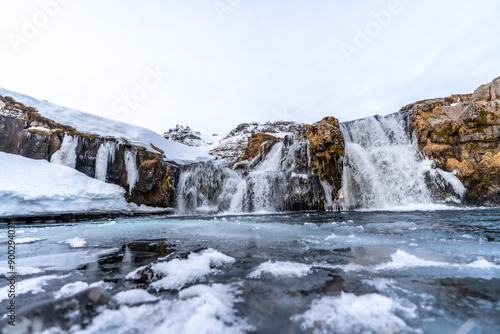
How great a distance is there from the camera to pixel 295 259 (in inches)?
145

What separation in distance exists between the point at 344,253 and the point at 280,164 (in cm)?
1596

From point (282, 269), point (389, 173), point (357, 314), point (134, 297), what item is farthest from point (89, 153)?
point (389, 173)

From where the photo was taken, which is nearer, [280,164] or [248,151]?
[280,164]

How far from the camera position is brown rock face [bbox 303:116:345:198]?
666 inches

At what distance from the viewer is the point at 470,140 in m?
15.9

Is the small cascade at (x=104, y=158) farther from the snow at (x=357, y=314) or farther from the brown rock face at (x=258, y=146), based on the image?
the snow at (x=357, y=314)

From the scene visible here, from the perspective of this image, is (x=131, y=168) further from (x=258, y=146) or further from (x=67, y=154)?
(x=258, y=146)

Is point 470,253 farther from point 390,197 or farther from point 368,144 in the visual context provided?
point 368,144

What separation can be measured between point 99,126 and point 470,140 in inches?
1397

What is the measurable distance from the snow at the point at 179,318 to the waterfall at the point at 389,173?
1638cm

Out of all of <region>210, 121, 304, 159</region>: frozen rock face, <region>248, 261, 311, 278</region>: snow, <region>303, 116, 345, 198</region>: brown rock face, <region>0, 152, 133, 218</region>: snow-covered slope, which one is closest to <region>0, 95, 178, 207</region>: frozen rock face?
<region>0, 152, 133, 218</region>: snow-covered slope

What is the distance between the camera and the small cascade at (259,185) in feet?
55.9

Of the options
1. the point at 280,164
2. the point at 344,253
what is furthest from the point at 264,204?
the point at 344,253

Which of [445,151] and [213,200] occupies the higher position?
[445,151]
